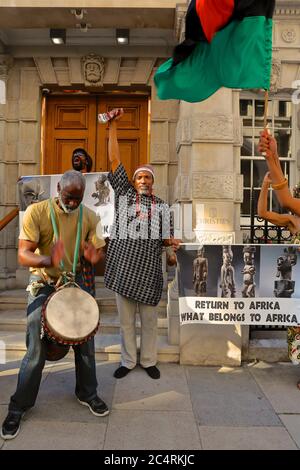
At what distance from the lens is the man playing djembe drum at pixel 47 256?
124 inches

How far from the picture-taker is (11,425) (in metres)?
3.08

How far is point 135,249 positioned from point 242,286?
122cm

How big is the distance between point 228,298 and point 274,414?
122cm

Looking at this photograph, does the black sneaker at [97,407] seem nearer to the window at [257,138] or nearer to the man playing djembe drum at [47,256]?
the man playing djembe drum at [47,256]

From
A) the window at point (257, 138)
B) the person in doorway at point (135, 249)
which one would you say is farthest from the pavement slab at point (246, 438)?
the window at point (257, 138)

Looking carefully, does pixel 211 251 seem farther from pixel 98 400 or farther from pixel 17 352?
pixel 17 352

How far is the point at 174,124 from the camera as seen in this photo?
698cm

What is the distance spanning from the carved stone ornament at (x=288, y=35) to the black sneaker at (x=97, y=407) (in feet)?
15.9

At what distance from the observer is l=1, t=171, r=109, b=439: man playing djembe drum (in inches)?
124

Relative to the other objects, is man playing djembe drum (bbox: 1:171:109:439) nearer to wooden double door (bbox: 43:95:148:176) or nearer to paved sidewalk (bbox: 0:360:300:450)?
paved sidewalk (bbox: 0:360:300:450)

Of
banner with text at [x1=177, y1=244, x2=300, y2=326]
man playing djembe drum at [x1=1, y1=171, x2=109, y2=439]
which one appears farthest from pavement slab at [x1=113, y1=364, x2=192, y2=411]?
banner with text at [x1=177, y1=244, x2=300, y2=326]

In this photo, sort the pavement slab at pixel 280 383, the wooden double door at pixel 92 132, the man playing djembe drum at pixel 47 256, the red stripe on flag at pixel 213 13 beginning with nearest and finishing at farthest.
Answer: the man playing djembe drum at pixel 47 256, the red stripe on flag at pixel 213 13, the pavement slab at pixel 280 383, the wooden double door at pixel 92 132

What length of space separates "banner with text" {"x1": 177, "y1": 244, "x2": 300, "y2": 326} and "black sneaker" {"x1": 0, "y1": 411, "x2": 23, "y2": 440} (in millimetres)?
1911

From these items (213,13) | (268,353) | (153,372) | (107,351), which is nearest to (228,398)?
(153,372)
